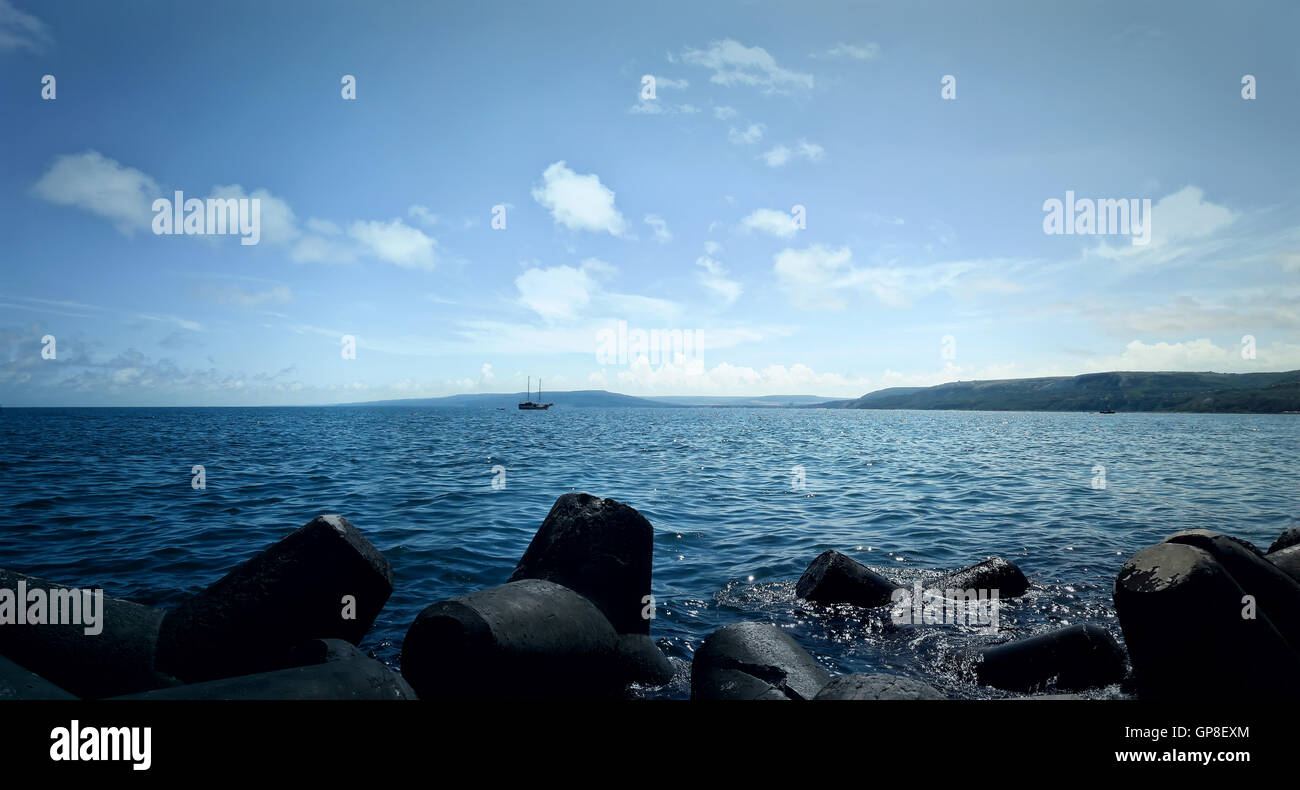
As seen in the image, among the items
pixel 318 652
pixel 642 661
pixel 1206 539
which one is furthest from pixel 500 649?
pixel 1206 539

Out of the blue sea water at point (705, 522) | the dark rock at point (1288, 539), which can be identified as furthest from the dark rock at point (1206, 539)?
the dark rock at point (1288, 539)

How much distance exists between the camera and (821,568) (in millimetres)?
10828

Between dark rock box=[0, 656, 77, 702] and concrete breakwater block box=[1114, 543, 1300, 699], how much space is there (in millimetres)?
9947

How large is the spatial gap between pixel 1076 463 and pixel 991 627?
32304 millimetres

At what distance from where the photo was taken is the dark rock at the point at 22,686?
4344 mm

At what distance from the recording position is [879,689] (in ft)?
15.6

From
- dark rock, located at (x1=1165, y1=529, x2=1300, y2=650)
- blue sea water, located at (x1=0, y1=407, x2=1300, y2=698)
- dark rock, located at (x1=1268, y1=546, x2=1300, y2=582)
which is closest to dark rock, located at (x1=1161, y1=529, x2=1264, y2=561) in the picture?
dark rock, located at (x1=1165, y1=529, x2=1300, y2=650)

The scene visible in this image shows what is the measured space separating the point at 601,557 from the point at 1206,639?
6.98 m

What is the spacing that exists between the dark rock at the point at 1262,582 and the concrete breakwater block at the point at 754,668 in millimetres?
4767

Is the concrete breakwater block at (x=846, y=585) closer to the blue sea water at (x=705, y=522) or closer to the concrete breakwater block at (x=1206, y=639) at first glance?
the blue sea water at (x=705, y=522)

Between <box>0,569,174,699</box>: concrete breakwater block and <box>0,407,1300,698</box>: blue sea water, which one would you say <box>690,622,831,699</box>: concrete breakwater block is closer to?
<box>0,407,1300,698</box>: blue sea water
